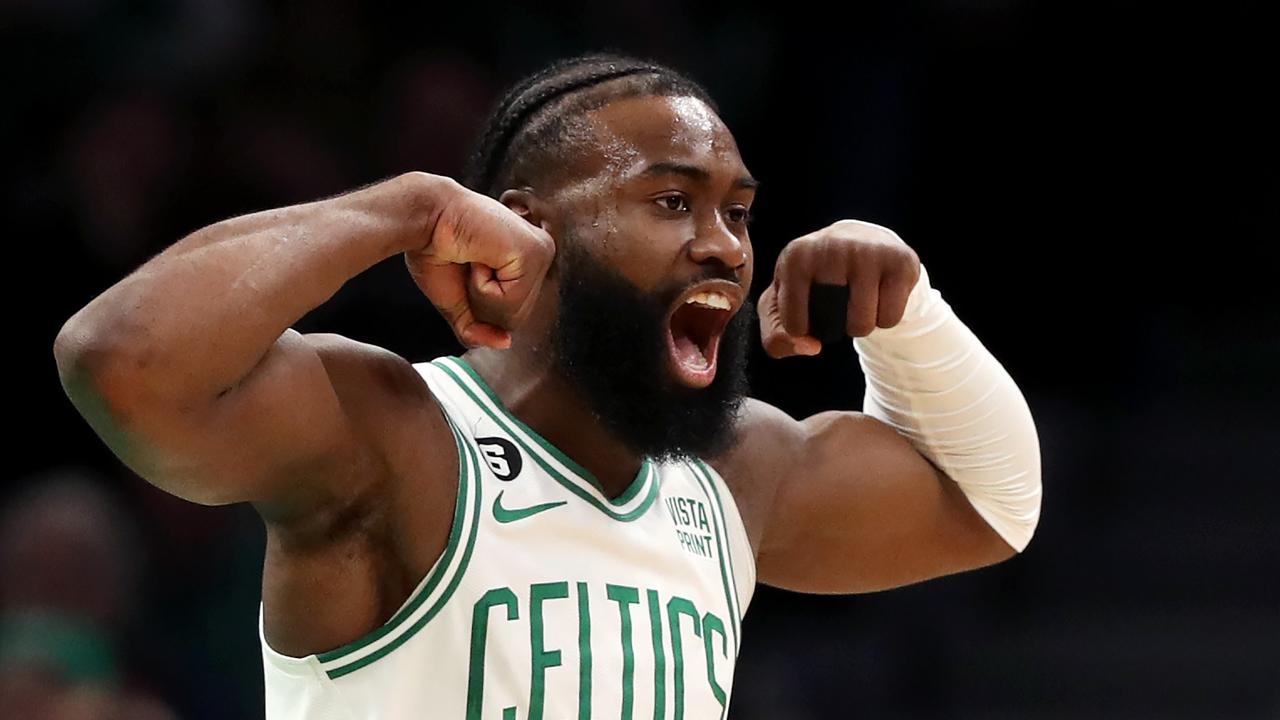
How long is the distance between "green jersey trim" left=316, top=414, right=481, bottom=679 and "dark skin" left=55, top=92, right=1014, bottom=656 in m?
0.02

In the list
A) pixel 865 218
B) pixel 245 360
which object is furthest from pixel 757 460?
pixel 865 218

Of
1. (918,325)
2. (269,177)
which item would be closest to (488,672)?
(918,325)

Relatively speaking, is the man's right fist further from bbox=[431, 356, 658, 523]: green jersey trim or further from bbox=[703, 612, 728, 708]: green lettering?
bbox=[703, 612, 728, 708]: green lettering

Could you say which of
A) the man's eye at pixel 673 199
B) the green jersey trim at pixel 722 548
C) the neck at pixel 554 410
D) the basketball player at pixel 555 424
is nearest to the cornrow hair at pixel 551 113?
the basketball player at pixel 555 424

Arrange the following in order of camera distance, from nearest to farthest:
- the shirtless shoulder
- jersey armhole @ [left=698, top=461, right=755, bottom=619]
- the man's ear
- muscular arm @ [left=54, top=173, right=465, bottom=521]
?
1. muscular arm @ [left=54, top=173, right=465, bottom=521]
2. the shirtless shoulder
3. the man's ear
4. jersey armhole @ [left=698, top=461, right=755, bottom=619]

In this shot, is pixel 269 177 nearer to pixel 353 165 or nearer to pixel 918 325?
pixel 353 165

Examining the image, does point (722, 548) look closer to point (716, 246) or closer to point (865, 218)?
point (716, 246)

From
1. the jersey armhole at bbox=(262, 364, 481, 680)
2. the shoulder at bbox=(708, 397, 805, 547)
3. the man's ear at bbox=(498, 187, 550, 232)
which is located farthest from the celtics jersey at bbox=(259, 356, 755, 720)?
the man's ear at bbox=(498, 187, 550, 232)

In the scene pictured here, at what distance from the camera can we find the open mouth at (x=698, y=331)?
242 cm

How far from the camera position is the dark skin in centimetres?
186

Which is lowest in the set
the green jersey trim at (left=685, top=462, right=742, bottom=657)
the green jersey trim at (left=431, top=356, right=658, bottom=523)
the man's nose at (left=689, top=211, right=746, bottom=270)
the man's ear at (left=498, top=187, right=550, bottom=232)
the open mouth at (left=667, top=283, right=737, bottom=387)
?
the green jersey trim at (left=685, top=462, right=742, bottom=657)

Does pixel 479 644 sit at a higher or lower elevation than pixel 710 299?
lower

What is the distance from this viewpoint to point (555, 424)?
2490mm

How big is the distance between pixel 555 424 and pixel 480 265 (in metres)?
0.50
